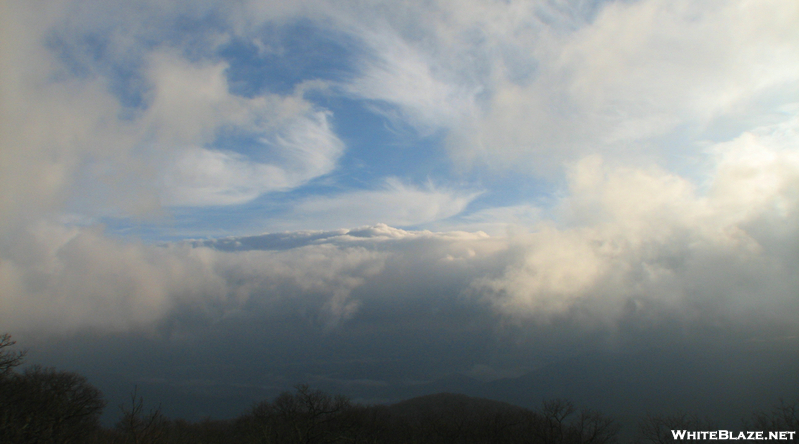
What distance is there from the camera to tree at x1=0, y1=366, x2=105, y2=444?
32.9 meters

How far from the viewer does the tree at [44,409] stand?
32.9 metres

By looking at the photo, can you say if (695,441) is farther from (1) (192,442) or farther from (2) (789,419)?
(1) (192,442)

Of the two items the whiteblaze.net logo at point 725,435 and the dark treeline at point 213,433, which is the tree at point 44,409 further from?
the whiteblaze.net logo at point 725,435

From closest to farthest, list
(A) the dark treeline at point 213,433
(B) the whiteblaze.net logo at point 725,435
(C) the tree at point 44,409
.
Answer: (C) the tree at point 44,409 → (A) the dark treeline at point 213,433 → (B) the whiteblaze.net logo at point 725,435

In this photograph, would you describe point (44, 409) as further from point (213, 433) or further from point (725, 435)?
point (725, 435)

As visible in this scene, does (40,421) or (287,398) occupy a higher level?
(40,421)

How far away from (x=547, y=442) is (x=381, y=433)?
115 ft

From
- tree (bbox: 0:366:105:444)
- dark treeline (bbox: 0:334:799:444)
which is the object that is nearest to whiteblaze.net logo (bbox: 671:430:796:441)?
dark treeline (bbox: 0:334:799:444)

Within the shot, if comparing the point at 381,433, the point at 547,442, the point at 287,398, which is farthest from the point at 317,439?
the point at 287,398

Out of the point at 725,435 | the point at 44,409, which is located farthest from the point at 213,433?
the point at 725,435

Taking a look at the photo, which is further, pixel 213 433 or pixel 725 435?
pixel 213 433

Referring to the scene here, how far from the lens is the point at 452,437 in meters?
72.5

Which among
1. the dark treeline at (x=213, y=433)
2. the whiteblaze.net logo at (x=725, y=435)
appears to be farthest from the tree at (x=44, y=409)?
the whiteblaze.net logo at (x=725, y=435)

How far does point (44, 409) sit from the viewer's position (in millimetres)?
47125
